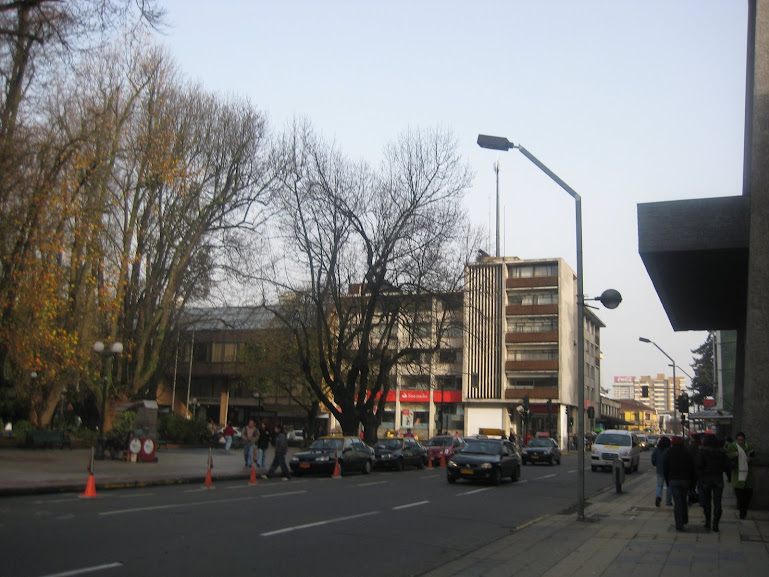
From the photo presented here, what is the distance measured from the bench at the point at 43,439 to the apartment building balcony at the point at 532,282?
57268mm

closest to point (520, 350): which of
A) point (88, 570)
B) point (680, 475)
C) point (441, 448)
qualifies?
point (441, 448)

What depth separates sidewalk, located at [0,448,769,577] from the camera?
30.8ft

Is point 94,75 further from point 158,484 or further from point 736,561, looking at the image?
point 736,561

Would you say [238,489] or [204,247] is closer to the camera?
[238,489]

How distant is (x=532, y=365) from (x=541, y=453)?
38934 mm

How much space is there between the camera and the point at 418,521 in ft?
47.9

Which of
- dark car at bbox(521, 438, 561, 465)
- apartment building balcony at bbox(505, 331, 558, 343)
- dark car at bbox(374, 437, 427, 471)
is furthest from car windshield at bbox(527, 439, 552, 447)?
apartment building balcony at bbox(505, 331, 558, 343)

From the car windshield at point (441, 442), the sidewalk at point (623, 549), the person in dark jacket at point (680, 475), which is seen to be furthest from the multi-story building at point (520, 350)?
the person in dark jacket at point (680, 475)

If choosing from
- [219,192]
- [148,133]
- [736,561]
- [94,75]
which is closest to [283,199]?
[219,192]

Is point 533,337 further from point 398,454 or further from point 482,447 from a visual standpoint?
point 482,447

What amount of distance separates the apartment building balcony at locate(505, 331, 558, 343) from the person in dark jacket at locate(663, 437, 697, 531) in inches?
2689

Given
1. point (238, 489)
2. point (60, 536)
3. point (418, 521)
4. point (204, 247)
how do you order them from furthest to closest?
point (204, 247)
point (238, 489)
point (418, 521)
point (60, 536)

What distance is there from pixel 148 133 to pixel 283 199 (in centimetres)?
724

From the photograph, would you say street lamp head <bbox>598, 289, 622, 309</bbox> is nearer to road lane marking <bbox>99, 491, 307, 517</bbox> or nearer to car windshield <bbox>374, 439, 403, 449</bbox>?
road lane marking <bbox>99, 491, 307, 517</bbox>
